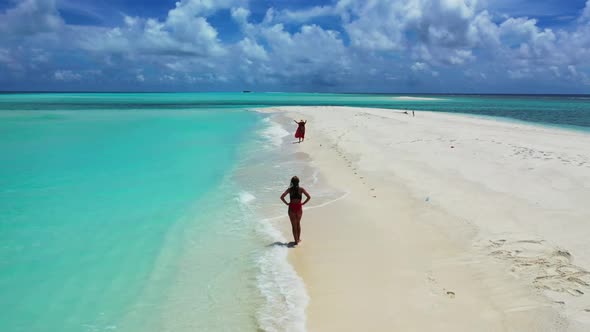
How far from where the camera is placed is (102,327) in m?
6.07

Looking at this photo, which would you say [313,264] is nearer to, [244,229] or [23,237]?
[244,229]

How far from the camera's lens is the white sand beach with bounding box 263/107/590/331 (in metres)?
5.82

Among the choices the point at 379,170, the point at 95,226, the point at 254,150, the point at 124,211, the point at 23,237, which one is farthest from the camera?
the point at 254,150

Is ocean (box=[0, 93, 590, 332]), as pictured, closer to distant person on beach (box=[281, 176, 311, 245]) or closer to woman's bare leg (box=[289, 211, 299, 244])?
woman's bare leg (box=[289, 211, 299, 244])

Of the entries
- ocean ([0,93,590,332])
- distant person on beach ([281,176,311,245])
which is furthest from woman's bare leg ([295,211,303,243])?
ocean ([0,93,590,332])

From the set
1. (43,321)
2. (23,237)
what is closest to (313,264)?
(43,321)

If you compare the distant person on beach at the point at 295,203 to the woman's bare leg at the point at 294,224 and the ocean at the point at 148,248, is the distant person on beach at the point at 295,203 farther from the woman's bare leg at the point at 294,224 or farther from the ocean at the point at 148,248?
the ocean at the point at 148,248

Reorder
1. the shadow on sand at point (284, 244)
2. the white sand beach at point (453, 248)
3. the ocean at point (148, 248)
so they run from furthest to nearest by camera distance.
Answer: the shadow on sand at point (284, 244) → the ocean at point (148, 248) → the white sand beach at point (453, 248)

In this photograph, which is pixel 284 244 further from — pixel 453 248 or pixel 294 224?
pixel 453 248

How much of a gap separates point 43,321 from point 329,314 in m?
4.05

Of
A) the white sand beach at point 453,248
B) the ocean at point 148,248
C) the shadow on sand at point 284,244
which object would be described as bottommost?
the ocean at point 148,248

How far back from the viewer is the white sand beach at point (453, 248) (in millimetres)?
5824

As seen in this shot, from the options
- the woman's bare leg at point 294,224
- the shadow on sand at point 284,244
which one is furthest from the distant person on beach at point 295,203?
the shadow on sand at point 284,244

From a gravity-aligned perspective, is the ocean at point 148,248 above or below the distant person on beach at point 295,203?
below
